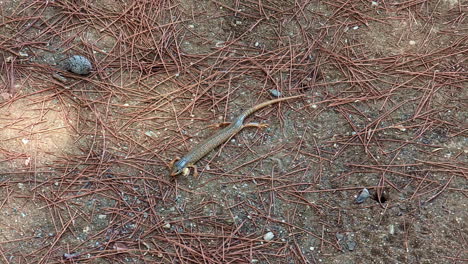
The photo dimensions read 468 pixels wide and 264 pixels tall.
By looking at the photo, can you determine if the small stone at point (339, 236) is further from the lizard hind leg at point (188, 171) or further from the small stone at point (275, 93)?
the small stone at point (275, 93)

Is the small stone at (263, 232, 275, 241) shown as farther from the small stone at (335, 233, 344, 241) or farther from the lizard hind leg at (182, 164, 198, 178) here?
the lizard hind leg at (182, 164, 198, 178)

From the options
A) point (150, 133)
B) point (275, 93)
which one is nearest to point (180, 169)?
point (150, 133)

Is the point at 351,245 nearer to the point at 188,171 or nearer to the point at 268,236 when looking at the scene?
the point at 268,236

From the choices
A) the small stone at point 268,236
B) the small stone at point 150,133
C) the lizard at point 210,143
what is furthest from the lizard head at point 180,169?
the small stone at point 268,236

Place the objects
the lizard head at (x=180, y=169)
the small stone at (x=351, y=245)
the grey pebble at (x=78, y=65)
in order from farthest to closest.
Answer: the grey pebble at (x=78, y=65), the lizard head at (x=180, y=169), the small stone at (x=351, y=245)

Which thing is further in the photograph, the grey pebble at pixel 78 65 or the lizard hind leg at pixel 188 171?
the grey pebble at pixel 78 65

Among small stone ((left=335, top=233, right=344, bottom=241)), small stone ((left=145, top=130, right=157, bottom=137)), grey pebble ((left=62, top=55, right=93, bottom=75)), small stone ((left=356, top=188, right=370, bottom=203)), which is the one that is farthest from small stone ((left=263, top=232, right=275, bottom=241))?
grey pebble ((left=62, top=55, right=93, bottom=75))
